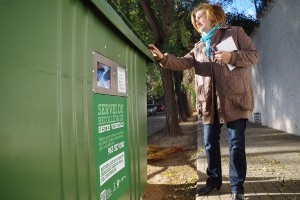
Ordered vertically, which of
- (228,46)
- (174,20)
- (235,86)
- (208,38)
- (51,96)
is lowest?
(51,96)

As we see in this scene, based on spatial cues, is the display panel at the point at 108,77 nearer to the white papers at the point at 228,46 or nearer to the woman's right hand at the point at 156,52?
the woman's right hand at the point at 156,52

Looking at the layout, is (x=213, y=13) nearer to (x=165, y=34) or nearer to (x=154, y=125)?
(x=165, y=34)

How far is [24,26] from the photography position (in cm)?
150

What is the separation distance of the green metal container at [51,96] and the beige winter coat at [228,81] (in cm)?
130

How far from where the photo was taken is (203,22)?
3936mm

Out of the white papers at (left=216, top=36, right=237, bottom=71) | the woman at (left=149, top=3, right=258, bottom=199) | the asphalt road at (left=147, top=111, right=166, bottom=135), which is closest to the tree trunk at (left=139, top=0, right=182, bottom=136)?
the asphalt road at (left=147, top=111, right=166, bottom=135)

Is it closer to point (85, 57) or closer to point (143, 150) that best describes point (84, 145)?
point (85, 57)

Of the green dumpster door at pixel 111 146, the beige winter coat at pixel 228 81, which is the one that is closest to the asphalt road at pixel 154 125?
the beige winter coat at pixel 228 81

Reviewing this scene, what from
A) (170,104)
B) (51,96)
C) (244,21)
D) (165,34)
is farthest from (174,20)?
(51,96)

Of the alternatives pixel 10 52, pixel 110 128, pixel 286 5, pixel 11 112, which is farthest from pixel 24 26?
pixel 286 5

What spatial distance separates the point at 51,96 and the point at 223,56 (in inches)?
85.3

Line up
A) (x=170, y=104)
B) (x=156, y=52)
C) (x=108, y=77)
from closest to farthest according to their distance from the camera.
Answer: (x=108, y=77)
(x=156, y=52)
(x=170, y=104)

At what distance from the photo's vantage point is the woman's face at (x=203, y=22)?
12.8 feet

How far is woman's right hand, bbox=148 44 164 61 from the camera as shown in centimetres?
423
